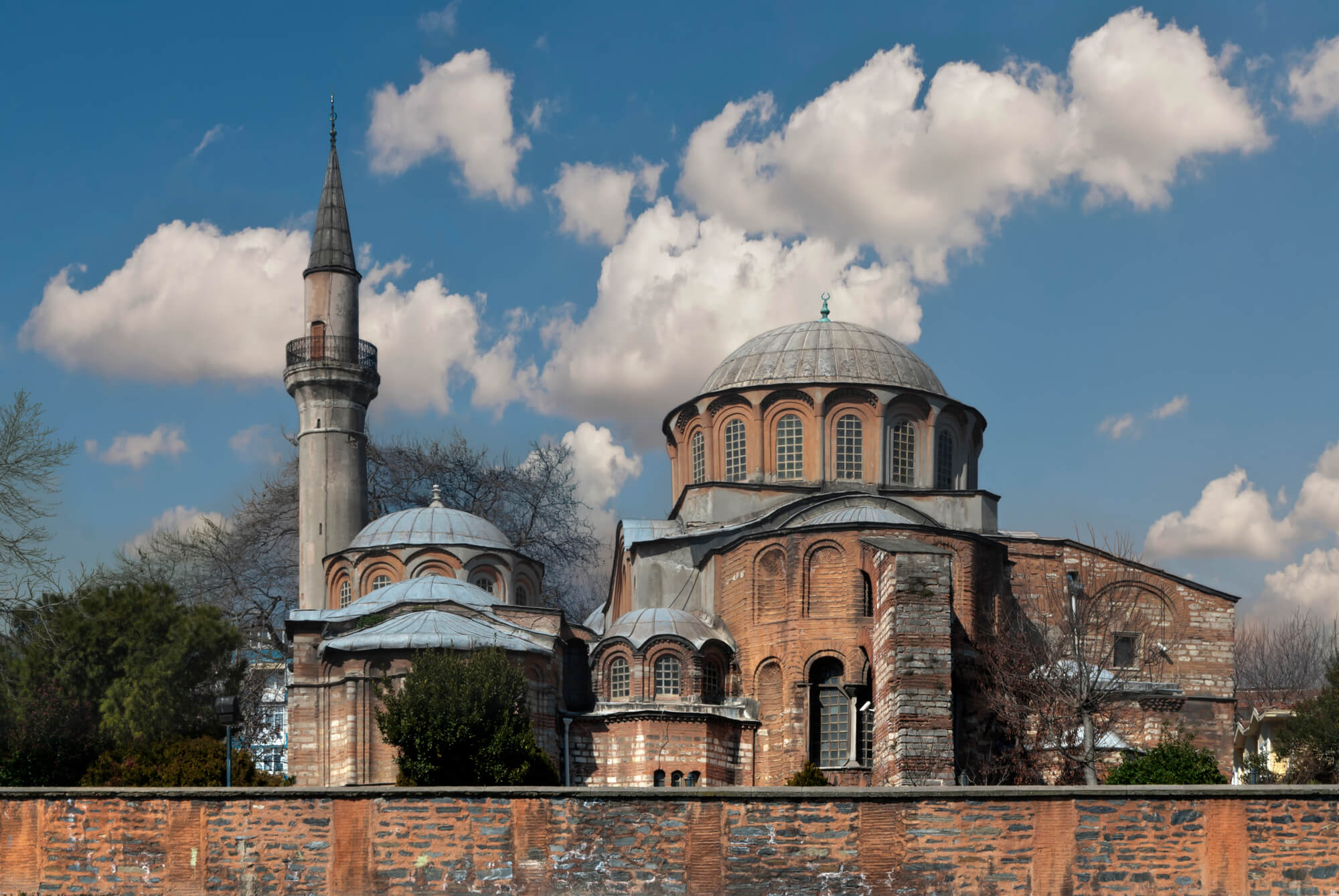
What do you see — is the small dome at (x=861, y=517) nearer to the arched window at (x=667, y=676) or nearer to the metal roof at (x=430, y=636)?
the arched window at (x=667, y=676)

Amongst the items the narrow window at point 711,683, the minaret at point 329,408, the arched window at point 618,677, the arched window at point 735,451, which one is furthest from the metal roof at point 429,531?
the narrow window at point 711,683

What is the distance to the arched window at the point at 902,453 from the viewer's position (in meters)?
29.9

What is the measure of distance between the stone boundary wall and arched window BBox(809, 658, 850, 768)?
13.1 meters

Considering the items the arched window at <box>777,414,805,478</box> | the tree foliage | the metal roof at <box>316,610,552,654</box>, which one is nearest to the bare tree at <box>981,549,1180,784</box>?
the arched window at <box>777,414,805,478</box>

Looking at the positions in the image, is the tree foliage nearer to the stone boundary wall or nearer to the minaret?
the stone boundary wall

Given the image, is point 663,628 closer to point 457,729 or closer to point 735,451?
point 735,451

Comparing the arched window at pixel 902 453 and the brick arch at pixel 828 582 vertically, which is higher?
the arched window at pixel 902 453

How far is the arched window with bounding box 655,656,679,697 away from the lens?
1029 inches

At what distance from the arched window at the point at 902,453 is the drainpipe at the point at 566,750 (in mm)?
8206

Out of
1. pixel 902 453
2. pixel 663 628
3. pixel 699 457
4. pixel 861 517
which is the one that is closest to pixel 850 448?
pixel 902 453

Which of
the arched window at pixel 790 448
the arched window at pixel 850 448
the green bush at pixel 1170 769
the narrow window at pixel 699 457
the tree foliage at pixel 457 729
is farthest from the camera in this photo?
the narrow window at pixel 699 457

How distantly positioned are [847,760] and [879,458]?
6839 mm

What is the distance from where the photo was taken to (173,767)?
74.3 ft

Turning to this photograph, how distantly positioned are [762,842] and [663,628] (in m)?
14.0
